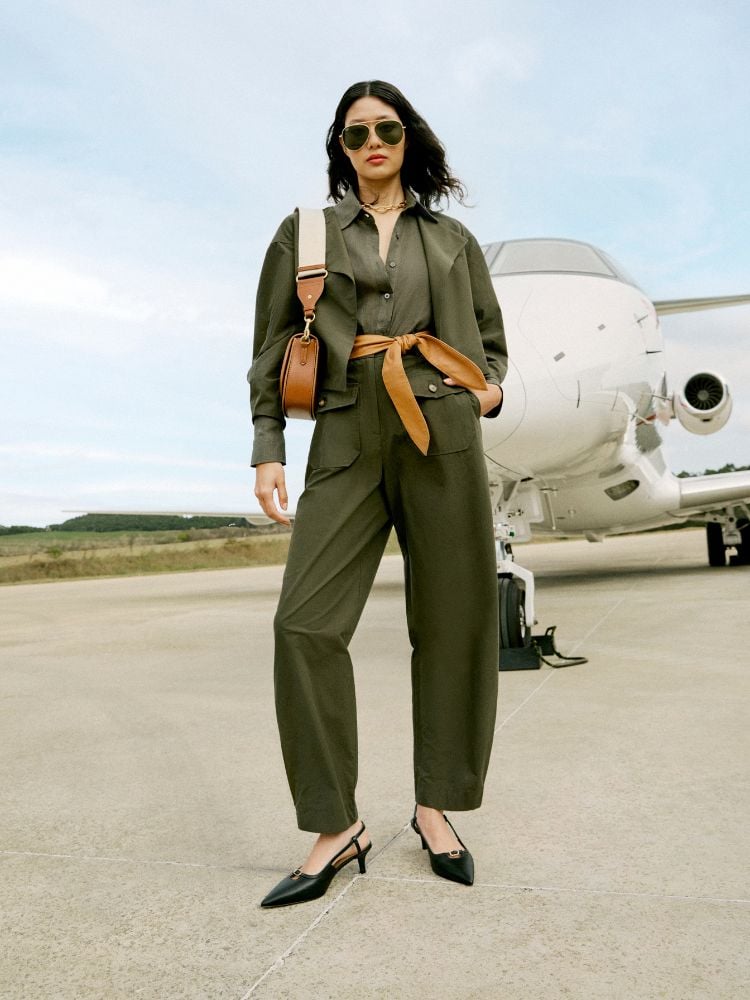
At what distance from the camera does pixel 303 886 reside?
6.50ft

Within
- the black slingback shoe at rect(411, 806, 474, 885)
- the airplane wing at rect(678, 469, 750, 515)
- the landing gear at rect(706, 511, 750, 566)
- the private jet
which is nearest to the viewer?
the black slingback shoe at rect(411, 806, 474, 885)

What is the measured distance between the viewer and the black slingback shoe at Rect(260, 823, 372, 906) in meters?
1.96

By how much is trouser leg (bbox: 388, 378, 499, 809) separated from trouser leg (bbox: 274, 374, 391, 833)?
0.40ft

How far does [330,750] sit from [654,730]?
1.83 meters

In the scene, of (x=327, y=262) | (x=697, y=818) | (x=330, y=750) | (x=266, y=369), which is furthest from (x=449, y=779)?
(x=327, y=262)

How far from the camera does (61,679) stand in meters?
5.35

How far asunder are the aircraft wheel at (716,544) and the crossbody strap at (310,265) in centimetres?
1216

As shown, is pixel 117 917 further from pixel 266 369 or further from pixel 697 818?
pixel 697 818

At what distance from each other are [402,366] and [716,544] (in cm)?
1273

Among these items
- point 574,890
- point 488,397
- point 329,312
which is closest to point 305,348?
point 329,312

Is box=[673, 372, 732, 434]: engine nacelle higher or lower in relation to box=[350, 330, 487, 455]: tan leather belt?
higher

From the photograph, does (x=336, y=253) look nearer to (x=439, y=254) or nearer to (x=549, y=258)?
(x=439, y=254)

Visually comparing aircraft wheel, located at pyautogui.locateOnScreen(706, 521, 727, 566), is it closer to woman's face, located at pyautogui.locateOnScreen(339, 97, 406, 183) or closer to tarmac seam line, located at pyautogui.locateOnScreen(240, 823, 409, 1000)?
woman's face, located at pyautogui.locateOnScreen(339, 97, 406, 183)

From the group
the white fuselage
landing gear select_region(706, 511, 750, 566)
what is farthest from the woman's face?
landing gear select_region(706, 511, 750, 566)
